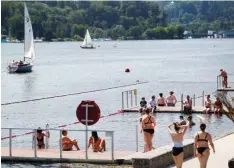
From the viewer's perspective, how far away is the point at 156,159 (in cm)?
2266

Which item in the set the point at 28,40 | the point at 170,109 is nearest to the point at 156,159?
the point at 170,109

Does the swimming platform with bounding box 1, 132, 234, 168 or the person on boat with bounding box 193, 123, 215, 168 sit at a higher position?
the person on boat with bounding box 193, 123, 215, 168

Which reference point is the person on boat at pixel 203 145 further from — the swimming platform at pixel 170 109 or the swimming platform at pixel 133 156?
the swimming platform at pixel 170 109

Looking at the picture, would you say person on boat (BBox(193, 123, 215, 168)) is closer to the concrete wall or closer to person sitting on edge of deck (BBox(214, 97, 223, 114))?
the concrete wall

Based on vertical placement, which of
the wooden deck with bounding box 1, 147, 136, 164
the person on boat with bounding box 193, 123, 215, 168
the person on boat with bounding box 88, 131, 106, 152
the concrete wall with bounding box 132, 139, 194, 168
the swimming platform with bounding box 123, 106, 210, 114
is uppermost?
the person on boat with bounding box 193, 123, 215, 168

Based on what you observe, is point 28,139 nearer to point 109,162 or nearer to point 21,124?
point 109,162

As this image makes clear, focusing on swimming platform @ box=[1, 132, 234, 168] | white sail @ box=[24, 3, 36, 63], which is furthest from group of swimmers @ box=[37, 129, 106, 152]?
white sail @ box=[24, 3, 36, 63]

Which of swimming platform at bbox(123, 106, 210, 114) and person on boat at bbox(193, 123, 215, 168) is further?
swimming platform at bbox(123, 106, 210, 114)

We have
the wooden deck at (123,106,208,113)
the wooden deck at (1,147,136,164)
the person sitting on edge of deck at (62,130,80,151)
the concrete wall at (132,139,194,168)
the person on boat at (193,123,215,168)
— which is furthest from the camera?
the wooden deck at (123,106,208,113)

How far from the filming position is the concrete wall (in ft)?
72.9

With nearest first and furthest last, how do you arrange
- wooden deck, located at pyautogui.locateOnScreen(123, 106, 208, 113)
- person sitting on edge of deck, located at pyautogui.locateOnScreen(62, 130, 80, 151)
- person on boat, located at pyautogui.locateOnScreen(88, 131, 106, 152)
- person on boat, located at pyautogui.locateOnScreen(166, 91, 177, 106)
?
person on boat, located at pyautogui.locateOnScreen(88, 131, 106, 152)
person sitting on edge of deck, located at pyautogui.locateOnScreen(62, 130, 80, 151)
wooden deck, located at pyautogui.locateOnScreen(123, 106, 208, 113)
person on boat, located at pyautogui.locateOnScreen(166, 91, 177, 106)

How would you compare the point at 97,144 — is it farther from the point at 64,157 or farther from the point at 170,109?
the point at 170,109

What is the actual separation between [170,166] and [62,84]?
75630 mm

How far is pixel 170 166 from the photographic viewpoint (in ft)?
77.4
